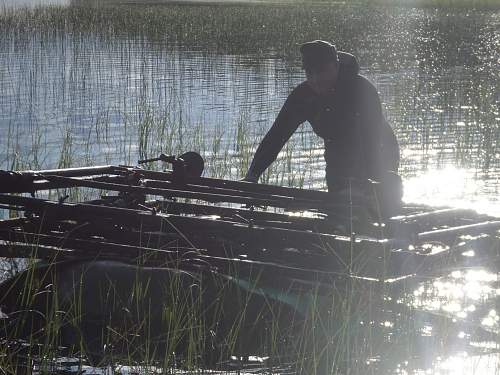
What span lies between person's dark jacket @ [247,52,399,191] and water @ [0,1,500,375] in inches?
41.9

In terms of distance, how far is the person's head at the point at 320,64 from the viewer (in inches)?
275

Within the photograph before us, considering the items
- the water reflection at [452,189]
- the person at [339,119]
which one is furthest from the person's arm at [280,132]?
the water reflection at [452,189]

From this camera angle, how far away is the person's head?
22.9ft

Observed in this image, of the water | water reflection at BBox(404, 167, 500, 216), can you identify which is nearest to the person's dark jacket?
the water

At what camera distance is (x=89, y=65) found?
2075cm

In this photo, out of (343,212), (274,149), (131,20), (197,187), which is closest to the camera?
(343,212)

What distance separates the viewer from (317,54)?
7.01m

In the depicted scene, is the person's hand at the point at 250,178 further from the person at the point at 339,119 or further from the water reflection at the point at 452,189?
the water reflection at the point at 452,189

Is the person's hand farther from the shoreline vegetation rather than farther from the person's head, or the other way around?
the shoreline vegetation

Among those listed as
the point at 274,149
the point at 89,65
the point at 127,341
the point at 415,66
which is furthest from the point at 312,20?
the point at 127,341

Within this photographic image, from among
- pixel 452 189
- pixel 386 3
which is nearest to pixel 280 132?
pixel 452 189

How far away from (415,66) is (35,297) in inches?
696

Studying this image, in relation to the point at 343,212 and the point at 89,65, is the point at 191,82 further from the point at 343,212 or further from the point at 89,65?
the point at 343,212

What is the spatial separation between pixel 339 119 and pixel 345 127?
9cm
